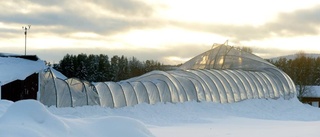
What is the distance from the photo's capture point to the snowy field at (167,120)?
973 cm

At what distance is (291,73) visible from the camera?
73.8m

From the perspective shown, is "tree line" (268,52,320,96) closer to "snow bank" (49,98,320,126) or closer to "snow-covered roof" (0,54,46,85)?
"snow bank" (49,98,320,126)

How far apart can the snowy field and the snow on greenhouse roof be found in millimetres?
5995

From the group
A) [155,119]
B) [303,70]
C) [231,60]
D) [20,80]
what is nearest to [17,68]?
[20,80]

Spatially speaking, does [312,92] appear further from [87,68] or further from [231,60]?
[87,68]

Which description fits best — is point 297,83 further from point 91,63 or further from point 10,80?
point 10,80

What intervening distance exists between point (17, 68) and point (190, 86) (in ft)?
34.4

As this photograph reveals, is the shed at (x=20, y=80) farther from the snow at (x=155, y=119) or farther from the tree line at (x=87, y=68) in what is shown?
the tree line at (x=87, y=68)

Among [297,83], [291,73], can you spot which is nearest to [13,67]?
[297,83]

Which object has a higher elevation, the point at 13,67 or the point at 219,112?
the point at 13,67

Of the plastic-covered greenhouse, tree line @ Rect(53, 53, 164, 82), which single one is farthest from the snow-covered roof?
tree line @ Rect(53, 53, 164, 82)

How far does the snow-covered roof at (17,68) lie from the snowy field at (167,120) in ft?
15.9

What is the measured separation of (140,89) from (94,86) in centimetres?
310

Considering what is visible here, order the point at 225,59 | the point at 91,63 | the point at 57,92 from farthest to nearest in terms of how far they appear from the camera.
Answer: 1. the point at 91,63
2. the point at 225,59
3. the point at 57,92
